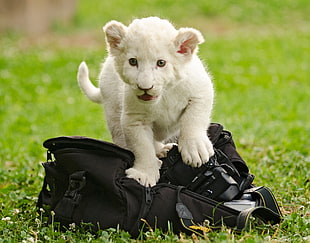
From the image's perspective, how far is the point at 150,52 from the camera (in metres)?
3.63

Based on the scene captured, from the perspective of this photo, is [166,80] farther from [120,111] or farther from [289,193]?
[289,193]

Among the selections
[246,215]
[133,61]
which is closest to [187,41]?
[133,61]

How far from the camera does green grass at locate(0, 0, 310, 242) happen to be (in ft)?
13.8

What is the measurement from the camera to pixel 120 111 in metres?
4.70

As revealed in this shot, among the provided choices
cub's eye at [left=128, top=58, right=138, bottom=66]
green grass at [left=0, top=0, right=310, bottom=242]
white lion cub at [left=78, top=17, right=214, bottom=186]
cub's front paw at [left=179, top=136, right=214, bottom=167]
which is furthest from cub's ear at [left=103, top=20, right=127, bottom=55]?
green grass at [left=0, top=0, right=310, bottom=242]

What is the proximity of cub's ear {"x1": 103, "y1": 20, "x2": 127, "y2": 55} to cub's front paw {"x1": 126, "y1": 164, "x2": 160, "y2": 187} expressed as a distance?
2.59 ft

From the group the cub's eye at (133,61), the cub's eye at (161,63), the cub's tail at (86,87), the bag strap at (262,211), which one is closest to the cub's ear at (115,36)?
the cub's eye at (133,61)

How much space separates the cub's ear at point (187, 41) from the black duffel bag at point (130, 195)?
2.42 ft

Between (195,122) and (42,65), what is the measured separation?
348 inches

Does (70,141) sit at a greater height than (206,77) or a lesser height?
lesser

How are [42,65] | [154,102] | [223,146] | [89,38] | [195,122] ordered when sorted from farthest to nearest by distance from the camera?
1. [89,38]
2. [42,65]
3. [223,146]
4. [195,122]
5. [154,102]

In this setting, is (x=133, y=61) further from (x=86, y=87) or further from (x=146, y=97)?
(x=86, y=87)

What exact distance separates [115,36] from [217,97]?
6677 mm

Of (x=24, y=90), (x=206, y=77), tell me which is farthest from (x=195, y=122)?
(x=24, y=90)
